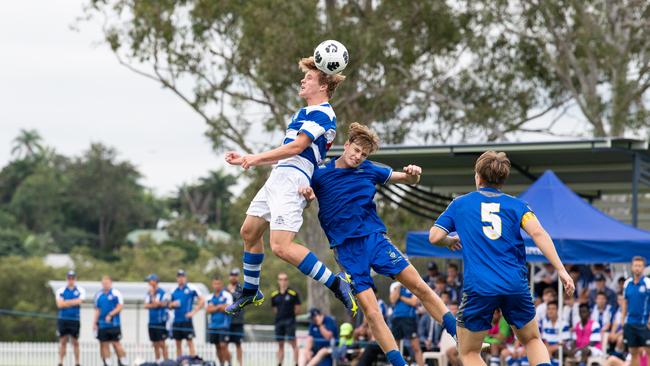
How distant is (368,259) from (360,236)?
20cm

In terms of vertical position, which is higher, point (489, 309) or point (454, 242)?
point (454, 242)

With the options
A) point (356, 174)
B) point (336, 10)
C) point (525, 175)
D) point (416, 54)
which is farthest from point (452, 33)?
point (356, 174)

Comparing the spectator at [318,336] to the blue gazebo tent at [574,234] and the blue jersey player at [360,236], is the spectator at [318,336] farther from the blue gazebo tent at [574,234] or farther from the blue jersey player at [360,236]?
the blue jersey player at [360,236]

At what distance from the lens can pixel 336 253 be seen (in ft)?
32.6

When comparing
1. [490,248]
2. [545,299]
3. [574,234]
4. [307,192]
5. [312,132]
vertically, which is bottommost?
[490,248]

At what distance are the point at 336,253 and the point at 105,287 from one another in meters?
15.3

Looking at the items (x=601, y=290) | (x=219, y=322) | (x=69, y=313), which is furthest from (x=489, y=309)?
(x=69, y=313)

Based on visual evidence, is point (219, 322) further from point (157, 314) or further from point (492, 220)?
point (492, 220)

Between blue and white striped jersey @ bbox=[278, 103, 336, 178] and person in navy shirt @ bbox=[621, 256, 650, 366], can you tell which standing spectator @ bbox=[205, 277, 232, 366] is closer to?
person in navy shirt @ bbox=[621, 256, 650, 366]

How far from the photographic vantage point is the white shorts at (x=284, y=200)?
947 cm

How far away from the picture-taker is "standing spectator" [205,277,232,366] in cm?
2336

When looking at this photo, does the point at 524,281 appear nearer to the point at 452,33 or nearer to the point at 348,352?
the point at 348,352

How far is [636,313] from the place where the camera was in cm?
1742

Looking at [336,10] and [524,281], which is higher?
[336,10]
